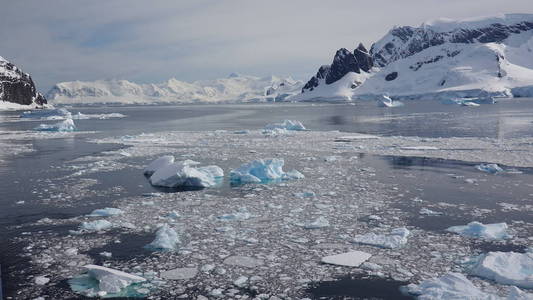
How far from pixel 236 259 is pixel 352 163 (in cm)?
1135

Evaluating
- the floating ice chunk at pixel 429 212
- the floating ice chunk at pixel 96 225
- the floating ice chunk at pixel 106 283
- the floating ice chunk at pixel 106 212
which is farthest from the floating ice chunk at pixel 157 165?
the floating ice chunk at pixel 429 212

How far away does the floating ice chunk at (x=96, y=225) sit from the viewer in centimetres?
930

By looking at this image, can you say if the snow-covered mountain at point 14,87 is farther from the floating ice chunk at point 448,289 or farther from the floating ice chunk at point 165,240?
the floating ice chunk at point 448,289

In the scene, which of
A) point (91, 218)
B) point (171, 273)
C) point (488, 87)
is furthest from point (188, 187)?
point (488, 87)

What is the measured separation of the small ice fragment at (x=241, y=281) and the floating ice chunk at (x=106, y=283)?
4.79ft

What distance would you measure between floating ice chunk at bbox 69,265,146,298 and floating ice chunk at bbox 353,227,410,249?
4.32 metres

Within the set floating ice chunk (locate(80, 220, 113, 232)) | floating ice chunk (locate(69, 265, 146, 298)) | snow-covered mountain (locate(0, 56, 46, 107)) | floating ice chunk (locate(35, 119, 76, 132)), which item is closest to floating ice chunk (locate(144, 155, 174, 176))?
floating ice chunk (locate(80, 220, 113, 232))

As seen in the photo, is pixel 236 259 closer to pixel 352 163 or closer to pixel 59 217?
pixel 59 217

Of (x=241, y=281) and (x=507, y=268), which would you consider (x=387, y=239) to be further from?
(x=241, y=281)

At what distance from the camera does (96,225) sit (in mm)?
9391

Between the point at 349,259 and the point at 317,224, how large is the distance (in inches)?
76.4

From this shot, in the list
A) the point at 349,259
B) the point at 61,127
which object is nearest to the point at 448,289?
the point at 349,259

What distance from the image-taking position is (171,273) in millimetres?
6969

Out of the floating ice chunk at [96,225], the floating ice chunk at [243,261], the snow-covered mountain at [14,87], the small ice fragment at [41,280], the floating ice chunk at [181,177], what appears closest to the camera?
the small ice fragment at [41,280]
